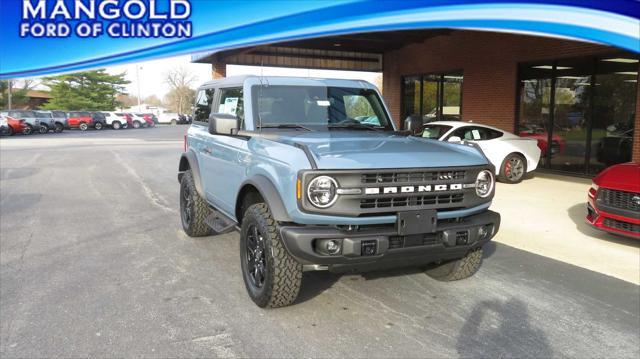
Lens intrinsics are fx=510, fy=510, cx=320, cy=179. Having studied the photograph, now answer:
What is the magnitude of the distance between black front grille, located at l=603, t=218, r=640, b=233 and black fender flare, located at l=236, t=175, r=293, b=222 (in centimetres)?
439

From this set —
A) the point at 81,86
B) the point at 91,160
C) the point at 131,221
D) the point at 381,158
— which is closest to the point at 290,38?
the point at 91,160

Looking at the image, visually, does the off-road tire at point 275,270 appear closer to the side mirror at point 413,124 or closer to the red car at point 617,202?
the side mirror at point 413,124

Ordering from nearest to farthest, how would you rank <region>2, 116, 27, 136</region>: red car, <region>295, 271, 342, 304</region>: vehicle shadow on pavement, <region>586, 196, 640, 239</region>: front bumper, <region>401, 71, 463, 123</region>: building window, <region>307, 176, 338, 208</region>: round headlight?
<region>307, 176, 338, 208</region>: round headlight → <region>295, 271, 342, 304</region>: vehicle shadow on pavement → <region>586, 196, 640, 239</region>: front bumper → <region>401, 71, 463, 123</region>: building window → <region>2, 116, 27, 136</region>: red car

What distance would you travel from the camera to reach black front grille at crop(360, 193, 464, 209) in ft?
12.0

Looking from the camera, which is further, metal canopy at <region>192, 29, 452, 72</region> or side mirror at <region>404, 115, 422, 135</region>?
metal canopy at <region>192, 29, 452, 72</region>

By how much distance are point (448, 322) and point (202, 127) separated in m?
3.75

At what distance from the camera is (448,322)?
3.90 m

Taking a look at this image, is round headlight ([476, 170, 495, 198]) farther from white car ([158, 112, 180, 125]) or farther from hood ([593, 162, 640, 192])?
white car ([158, 112, 180, 125])

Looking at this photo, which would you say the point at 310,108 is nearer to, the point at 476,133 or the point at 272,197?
the point at 272,197

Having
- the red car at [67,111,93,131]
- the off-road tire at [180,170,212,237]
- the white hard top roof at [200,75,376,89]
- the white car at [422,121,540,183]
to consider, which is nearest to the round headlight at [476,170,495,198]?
the white hard top roof at [200,75,376,89]

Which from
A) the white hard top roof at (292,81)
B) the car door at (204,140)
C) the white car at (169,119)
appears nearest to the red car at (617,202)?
the white hard top roof at (292,81)

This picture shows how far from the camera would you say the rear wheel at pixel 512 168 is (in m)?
11.6

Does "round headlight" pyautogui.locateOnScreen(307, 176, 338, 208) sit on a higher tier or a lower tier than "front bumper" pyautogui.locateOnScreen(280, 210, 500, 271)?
higher

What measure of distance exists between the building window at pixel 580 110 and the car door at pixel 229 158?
1010 centimetres
